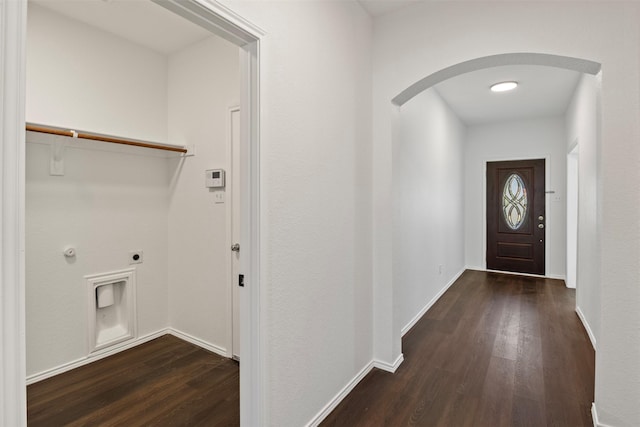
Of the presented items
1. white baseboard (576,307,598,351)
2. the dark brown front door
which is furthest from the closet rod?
the dark brown front door

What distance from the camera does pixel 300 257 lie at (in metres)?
1.79

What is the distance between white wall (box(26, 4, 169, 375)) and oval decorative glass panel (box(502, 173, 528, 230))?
575cm

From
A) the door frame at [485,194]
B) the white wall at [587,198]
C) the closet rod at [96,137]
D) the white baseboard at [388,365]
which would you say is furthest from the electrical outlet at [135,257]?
the door frame at [485,194]

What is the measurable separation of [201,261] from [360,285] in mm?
1547

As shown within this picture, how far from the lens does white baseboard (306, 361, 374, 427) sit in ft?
6.28

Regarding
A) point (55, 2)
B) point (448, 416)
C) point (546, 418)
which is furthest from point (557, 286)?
point (55, 2)

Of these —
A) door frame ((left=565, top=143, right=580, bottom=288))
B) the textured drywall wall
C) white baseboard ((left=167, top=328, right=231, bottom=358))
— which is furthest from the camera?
door frame ((left=565, top=143, right=580, bottom=288))

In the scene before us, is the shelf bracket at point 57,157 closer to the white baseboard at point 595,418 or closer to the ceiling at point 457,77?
the ceiling at point 457,77

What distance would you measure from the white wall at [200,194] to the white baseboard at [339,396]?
44.6 inches

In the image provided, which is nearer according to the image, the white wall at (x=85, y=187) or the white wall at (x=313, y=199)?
the white wall at (x=313, y=199)

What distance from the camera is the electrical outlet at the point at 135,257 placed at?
9.70 ft

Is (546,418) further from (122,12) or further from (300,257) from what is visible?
(122,12)

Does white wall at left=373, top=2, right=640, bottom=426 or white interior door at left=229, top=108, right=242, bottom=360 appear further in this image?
white interior door at left=229, top=108, right=242, bottom=360

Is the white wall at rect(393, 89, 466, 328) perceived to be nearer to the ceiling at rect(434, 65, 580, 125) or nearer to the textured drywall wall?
the ceiling at rect(434, 65, 580, 125)
